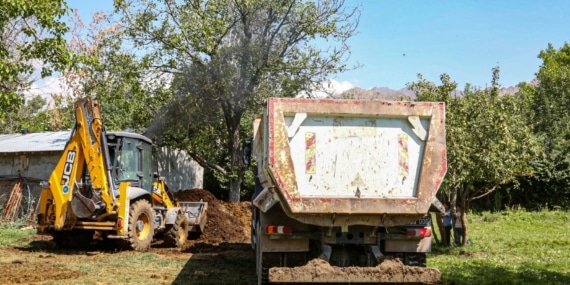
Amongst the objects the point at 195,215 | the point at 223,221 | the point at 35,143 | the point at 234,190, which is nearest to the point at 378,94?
the point at 234,190

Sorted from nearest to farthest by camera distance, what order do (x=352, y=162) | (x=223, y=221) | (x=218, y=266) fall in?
(x=352, y=162), (x=218, y=266), (x=223, y=221)

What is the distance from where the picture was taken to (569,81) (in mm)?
38812

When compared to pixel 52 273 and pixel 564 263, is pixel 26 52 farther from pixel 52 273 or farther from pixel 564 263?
pixel 564 263

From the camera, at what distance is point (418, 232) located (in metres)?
8.94

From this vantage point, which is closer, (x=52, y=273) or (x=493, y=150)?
(x=52, y=273)

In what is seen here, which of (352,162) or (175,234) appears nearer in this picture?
(352,162)

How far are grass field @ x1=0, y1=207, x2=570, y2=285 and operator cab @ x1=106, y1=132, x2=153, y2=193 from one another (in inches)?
70.9

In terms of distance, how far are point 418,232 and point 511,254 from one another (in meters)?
7.13

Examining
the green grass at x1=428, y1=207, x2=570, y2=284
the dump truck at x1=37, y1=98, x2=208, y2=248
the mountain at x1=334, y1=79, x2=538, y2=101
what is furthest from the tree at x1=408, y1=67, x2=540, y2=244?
the dump truck at x1=37, y1=98, x2=208, y2=248

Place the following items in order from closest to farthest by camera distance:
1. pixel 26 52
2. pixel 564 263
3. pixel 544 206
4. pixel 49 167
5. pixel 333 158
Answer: pixel 333 158 → pixel 564 263 → pixel 26 52 → pixel 49 167 → pixel 544 206

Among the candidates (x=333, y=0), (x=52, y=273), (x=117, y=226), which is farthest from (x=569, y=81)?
(x=52, y=273)

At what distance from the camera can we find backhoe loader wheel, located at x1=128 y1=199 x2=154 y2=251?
14.2 meters

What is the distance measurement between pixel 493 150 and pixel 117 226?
8.66m

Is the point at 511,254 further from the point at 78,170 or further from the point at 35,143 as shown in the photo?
the point at 35,143
